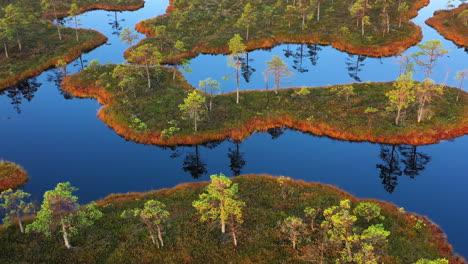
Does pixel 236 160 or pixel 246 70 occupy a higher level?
pixel 246 70

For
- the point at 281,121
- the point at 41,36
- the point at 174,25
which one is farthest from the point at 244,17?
the point at 41,36

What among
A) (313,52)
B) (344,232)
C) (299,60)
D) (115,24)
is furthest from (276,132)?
(115,24)

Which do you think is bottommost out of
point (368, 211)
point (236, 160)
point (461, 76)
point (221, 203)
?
point (236, 160)

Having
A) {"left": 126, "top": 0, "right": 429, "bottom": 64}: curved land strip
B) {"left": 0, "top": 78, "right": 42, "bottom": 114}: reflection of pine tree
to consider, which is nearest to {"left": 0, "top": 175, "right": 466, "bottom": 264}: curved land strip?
{"left": 0, "top": 78, "right": 42, "bottom": 114}: reflection of pine tree

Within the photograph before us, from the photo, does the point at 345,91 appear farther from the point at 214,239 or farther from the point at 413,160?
the point at 214,239

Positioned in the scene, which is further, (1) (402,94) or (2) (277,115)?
(2) (277,115)

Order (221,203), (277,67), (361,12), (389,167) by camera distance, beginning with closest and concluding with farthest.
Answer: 1. (221,203)
2. (389,167)
3. (277,67)
4. (361,12)

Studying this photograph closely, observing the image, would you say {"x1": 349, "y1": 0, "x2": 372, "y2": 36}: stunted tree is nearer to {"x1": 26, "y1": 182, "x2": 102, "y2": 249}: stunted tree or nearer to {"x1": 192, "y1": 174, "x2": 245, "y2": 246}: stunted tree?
{"x1": 192, "y1": 174, "x2": 245, "y2": 246}: stunted tree
